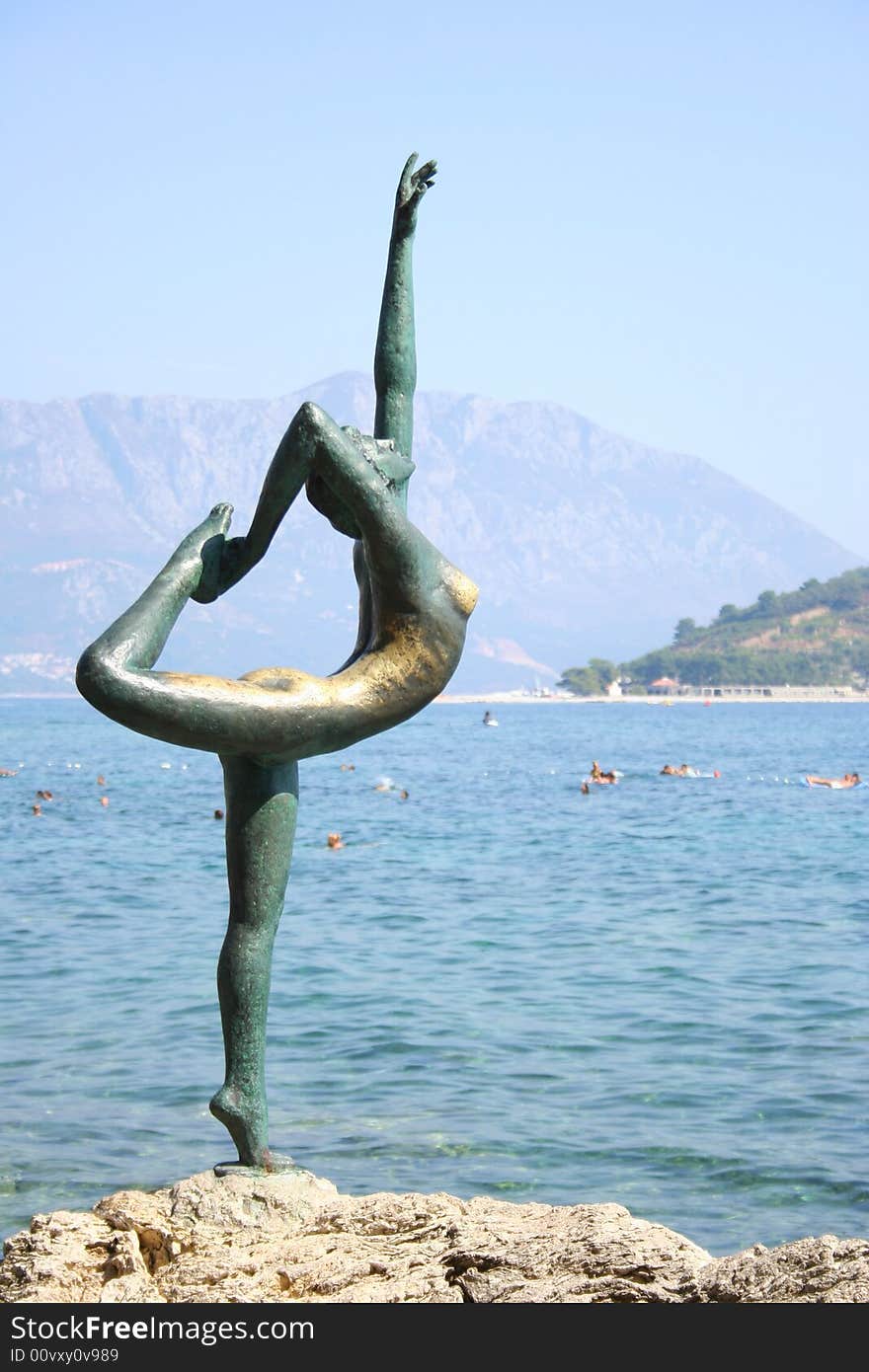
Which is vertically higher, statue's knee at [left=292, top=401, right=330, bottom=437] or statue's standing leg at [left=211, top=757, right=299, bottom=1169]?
statue's knee at [left=292, top=401, right=330, bottom=437]

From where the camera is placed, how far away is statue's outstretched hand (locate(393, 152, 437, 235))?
675cm

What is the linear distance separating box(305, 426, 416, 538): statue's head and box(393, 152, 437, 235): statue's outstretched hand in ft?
2.85

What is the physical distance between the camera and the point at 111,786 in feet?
169

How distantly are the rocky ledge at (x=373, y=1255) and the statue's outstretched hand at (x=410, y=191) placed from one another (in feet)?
11.7

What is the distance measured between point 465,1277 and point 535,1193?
183 inches

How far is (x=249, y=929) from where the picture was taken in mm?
6316

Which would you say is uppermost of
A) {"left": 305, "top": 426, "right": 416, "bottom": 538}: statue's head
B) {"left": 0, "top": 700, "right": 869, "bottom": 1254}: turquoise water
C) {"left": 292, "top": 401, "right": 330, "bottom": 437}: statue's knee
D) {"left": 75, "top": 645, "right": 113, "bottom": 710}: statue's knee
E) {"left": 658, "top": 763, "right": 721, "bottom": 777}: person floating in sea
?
{"left": 292, "top": 401, "right": 330, "bottom": 437}: statue's knee

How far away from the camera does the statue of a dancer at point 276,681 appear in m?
5.92

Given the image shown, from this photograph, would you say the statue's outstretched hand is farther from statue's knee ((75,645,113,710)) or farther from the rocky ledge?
the rocky ledge

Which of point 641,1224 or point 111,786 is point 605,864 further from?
point 111,786

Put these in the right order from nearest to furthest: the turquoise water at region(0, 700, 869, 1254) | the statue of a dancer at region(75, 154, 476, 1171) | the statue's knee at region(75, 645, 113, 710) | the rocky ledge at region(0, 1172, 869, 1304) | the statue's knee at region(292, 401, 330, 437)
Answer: the rocky ledge at region(0, 1172, 869, 1304)
the statue's knee at region(75, 645, 113, 710)
the statue of a dancer at region(75, 154, 476, 1171)
the statue's knee at region(292, 401, 330, 437)
the turquoise water at region(0, 700, 869, 1254)

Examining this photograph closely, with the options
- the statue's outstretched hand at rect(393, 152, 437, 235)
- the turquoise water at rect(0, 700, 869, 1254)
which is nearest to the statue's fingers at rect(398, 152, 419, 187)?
the statue's outstretched hand at rect(393, 152, 437, 235)

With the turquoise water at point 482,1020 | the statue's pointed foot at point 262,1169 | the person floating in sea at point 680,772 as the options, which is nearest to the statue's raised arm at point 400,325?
the statue's pointed foot at point 262,1169

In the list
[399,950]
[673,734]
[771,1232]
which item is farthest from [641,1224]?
[673,734]
